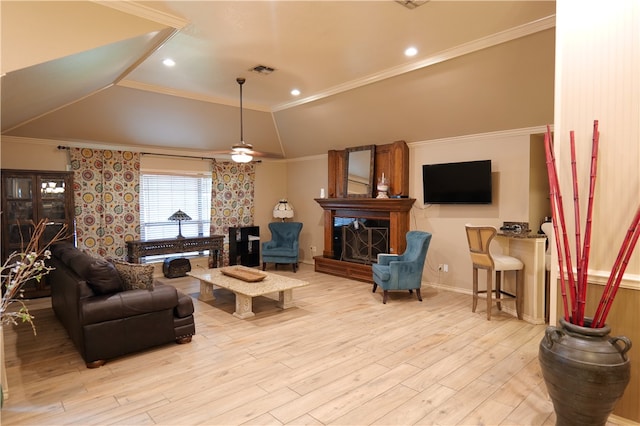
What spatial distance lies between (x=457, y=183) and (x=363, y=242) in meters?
2.07

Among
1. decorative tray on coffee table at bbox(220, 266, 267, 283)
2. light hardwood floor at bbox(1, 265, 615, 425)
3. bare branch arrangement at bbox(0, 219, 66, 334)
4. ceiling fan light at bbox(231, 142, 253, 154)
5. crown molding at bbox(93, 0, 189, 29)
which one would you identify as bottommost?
light hardwood floor at bbox(1, 265, 615, 425)

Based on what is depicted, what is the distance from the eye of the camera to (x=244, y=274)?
498cm

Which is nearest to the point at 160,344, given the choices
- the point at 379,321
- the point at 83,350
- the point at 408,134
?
the point at 83,350

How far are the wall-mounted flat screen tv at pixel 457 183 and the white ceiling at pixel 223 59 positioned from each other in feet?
2.08

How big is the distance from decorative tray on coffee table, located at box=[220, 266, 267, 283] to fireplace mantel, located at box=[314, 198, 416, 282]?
198 centimetres

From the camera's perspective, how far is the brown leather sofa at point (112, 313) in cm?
310

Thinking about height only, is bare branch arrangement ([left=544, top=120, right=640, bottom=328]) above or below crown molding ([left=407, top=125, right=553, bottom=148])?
below

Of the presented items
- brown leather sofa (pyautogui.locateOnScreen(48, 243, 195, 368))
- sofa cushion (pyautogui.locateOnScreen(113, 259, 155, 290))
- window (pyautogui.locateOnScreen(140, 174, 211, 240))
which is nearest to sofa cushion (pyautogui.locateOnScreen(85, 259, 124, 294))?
brown leather sofa (pyautogui.locateOnScreen(48, 243, 195, 368))

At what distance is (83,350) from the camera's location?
10.2 ft

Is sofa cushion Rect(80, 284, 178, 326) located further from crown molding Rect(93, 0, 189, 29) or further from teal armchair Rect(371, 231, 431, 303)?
teal armchair Rect(371, 231, 431, 303)

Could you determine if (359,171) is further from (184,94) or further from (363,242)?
(184,94)

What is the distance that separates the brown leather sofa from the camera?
122 inches

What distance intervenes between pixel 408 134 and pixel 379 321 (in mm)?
3099

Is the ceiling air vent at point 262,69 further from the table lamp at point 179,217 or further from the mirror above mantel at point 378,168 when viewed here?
the table lamp at point 179,217
